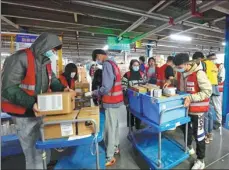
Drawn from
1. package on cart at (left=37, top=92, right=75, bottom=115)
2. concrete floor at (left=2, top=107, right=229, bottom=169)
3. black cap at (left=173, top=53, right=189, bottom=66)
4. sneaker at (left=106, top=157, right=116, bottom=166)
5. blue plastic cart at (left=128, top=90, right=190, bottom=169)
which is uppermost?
black cap at (left=173, top=53, right=189, bottom=66)

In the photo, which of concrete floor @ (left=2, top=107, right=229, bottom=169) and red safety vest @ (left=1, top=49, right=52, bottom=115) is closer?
red safety vest @ (left=1, top=49, right=52, bottom=115)

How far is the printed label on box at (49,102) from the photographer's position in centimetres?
126

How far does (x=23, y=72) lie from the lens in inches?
52.5

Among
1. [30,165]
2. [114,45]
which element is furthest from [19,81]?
[114,45]

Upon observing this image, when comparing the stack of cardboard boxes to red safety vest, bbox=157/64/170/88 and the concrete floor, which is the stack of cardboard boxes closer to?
the concrete floor

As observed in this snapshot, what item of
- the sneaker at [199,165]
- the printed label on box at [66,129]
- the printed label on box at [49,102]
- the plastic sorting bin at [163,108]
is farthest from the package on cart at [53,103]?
the sneaker at [199,165]

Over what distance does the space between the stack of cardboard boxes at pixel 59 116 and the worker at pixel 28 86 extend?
89 millimetres

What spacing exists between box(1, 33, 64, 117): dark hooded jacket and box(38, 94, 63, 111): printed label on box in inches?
3.0

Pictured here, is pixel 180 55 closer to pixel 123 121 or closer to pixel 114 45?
pixel 123 121

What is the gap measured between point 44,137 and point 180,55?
183cm

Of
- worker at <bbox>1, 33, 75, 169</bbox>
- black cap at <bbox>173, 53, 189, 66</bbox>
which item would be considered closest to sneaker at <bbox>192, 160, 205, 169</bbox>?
black cap at <bbox>173, 53, 189, 66</bbox>

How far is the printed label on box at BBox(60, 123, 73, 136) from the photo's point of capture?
1330mm

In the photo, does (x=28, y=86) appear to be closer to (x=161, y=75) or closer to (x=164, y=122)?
(x=164, y=122)

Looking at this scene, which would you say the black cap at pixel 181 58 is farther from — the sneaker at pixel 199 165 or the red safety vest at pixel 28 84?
the red safety vest at pixel 28 84
